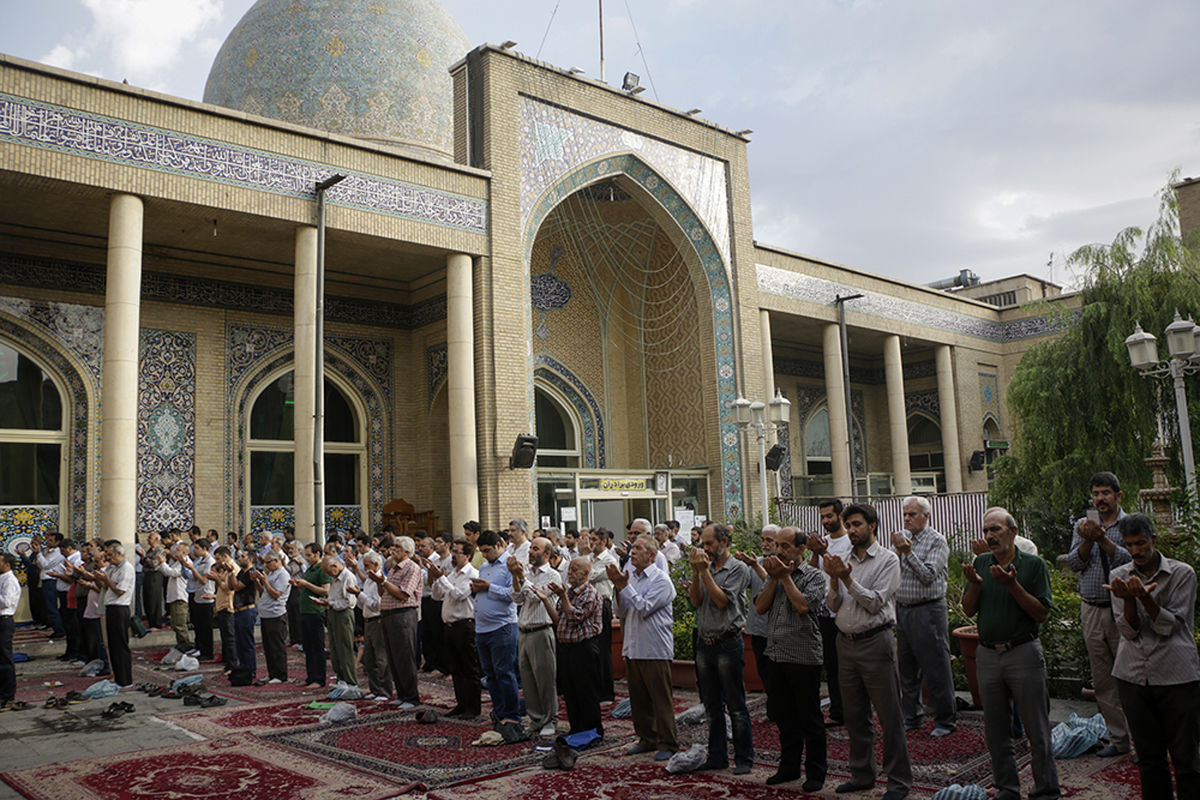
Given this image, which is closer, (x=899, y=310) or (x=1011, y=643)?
(x=1011, y=643)

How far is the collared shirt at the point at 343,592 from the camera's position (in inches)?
334

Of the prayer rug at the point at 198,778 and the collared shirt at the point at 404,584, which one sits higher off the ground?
the collared shirt at the point at 404,584

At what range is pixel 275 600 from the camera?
30.3 feet

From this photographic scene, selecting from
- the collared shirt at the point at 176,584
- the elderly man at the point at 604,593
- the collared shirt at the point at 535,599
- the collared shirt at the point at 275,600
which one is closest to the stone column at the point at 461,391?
the collared shirt at the point at 176,584

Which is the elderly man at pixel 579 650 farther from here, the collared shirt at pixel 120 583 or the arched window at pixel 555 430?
the arched window at pixel 555 430

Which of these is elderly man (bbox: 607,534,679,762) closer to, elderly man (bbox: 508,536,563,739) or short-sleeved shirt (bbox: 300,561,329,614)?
elderly man (bbox: 508,536,563,739)

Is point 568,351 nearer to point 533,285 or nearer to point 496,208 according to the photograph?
point 533,285

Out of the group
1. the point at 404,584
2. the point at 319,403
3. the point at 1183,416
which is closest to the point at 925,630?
the point at 404,584

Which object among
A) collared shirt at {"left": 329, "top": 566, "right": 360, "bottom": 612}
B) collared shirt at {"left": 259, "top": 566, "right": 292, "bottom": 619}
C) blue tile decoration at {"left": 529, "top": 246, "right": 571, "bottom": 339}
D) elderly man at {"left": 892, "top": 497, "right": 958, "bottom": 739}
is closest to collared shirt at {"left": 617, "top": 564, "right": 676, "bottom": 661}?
elderly man at {"left": 892, "top": 497, "right": 958, "bottom": 739}

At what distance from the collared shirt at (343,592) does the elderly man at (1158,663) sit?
623 cm

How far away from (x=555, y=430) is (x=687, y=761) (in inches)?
549

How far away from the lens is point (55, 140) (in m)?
11.3

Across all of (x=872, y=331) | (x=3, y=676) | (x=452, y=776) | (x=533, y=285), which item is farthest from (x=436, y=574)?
(x=872, y=331)

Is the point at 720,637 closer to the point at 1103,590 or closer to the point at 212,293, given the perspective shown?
the point at 1103,590
